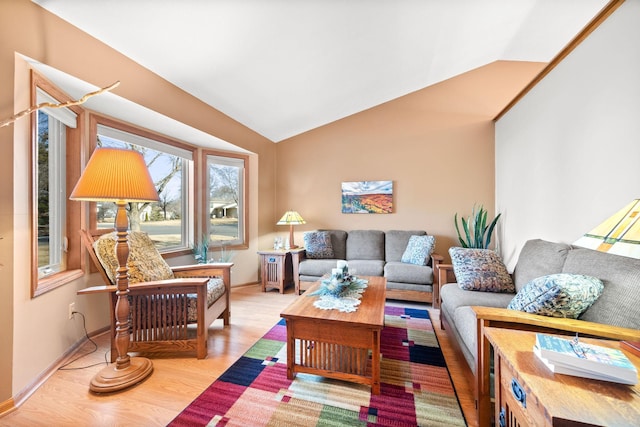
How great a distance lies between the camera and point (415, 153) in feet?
13.4

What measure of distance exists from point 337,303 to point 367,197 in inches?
103

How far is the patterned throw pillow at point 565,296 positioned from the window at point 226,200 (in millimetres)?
3607

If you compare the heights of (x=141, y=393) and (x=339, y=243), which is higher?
(x=339, y=243)

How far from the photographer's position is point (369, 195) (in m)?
4.23

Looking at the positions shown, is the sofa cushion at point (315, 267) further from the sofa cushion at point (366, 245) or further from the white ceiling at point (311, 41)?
the white ceiling at point (311, 41)

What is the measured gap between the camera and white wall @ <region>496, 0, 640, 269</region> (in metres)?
1.56

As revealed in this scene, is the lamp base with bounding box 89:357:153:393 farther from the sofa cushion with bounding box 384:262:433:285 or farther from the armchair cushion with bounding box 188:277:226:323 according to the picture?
the sofa cushion with bounding box 384:262:433:285

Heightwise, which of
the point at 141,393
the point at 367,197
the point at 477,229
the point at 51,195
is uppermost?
the point at 367,197

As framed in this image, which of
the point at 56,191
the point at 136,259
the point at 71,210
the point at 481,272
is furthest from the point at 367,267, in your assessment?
the point at 56,191

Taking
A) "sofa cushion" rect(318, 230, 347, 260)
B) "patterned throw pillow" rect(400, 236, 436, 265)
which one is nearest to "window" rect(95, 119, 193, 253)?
"sofa cushion" rect(318, 230, 347, 260)

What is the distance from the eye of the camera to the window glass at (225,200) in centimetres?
384

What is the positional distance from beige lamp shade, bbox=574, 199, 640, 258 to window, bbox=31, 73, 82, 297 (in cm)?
307

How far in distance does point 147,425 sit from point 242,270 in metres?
2.68

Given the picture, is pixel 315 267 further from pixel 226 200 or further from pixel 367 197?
pixel 226 200
